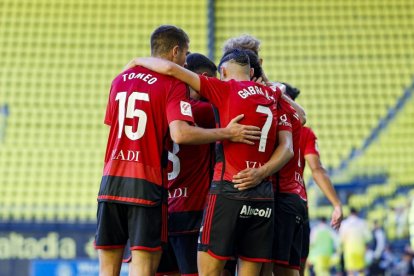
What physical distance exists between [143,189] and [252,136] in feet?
2.14

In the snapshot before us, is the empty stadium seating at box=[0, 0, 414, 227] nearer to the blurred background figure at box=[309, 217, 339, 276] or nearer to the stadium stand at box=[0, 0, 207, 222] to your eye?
the stadium stand at box=[0, 0, 207, 222]

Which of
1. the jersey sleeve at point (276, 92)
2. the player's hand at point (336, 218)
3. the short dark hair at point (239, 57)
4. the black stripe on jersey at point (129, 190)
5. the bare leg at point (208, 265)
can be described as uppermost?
the short dark hair at point (239, 57)

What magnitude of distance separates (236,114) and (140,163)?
1.92 ft

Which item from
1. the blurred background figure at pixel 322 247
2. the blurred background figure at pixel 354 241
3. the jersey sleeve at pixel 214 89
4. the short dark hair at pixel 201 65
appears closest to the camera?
A: the jersey sleeve at pixel 214 89

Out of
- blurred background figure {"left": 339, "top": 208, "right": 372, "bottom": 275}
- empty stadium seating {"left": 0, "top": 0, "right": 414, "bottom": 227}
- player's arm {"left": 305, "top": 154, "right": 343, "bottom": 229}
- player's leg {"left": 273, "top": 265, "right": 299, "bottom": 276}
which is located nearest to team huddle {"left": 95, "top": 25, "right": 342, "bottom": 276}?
player's leg {"left": 273, "top": 265, "right": 299, "bottom": 276}

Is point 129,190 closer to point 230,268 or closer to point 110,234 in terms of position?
point 110,234

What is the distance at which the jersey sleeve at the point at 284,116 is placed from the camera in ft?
15.4

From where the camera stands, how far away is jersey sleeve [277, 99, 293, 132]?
15.4ft

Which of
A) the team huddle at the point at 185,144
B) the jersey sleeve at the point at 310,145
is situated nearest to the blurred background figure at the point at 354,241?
the jersey sleeve at the point at 310,145

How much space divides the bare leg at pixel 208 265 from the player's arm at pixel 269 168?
1.32ft

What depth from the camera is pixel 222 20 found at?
17.9m

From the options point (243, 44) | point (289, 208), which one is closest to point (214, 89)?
point (243, 44)

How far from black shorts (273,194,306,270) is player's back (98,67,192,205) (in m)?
0.88

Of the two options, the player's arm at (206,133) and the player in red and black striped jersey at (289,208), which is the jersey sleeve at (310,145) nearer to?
the player in red and black striped jersey at (289,208)
